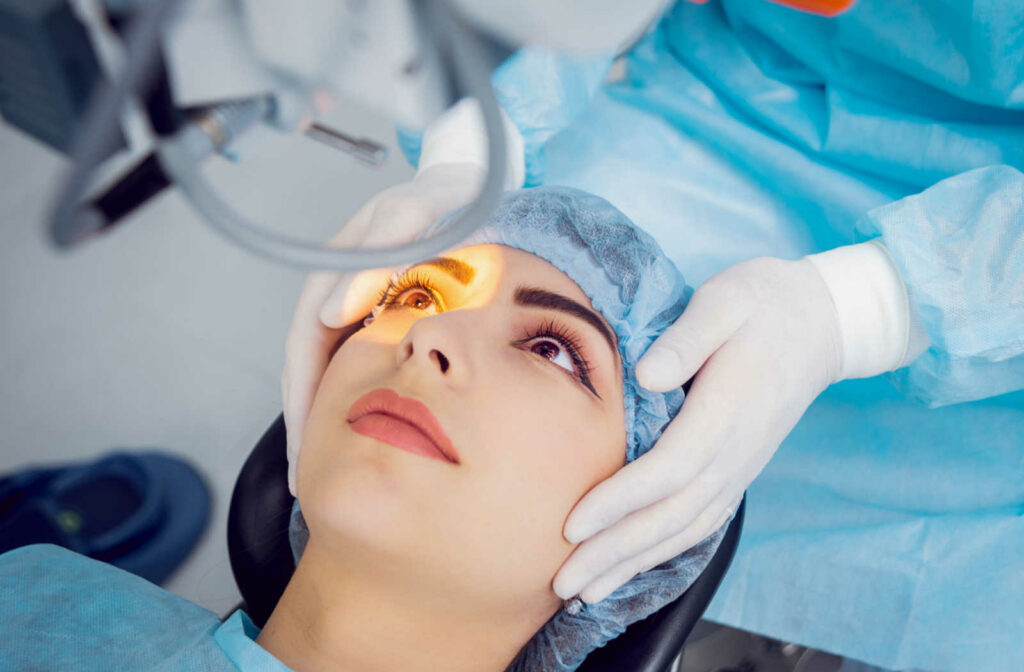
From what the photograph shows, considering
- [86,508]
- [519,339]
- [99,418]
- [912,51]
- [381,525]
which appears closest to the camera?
[381,525]

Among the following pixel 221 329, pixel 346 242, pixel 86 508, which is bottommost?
pixel 86 508

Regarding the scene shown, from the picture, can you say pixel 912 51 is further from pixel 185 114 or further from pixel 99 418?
pixel 99 418

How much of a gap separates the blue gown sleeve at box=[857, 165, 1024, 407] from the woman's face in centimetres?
45

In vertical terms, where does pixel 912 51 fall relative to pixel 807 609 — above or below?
above

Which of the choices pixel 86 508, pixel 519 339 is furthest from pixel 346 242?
pixel 86 508

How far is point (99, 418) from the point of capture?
1699 mm

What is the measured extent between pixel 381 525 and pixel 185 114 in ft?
1.57

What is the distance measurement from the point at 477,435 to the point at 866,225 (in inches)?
26.7

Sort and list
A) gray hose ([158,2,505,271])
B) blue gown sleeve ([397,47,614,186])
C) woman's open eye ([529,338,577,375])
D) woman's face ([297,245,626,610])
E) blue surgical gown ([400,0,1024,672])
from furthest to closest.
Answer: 1. blue gown sleeve ([397,47,614,186])
2. blue surgical gown ([400,0,1024,672])
3. woman's open eye ([529,338,577,375])
4. woman's face ([297,245,626,610])
5. gray hose ([158,2,505,271])

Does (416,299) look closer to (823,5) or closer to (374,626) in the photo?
(374,626)

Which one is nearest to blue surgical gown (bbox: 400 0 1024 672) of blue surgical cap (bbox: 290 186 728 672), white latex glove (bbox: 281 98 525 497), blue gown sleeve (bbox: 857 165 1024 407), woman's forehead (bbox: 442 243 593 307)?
blue gown sleeve (bbox: 857 165 1024 407)

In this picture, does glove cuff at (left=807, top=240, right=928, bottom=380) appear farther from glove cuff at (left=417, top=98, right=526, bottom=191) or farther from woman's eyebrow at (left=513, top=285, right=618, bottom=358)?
glove cuff at (left=417, top=98, right=526, bottom=191)

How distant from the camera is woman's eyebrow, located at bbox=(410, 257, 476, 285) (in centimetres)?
97

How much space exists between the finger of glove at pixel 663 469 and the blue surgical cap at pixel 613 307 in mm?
40
